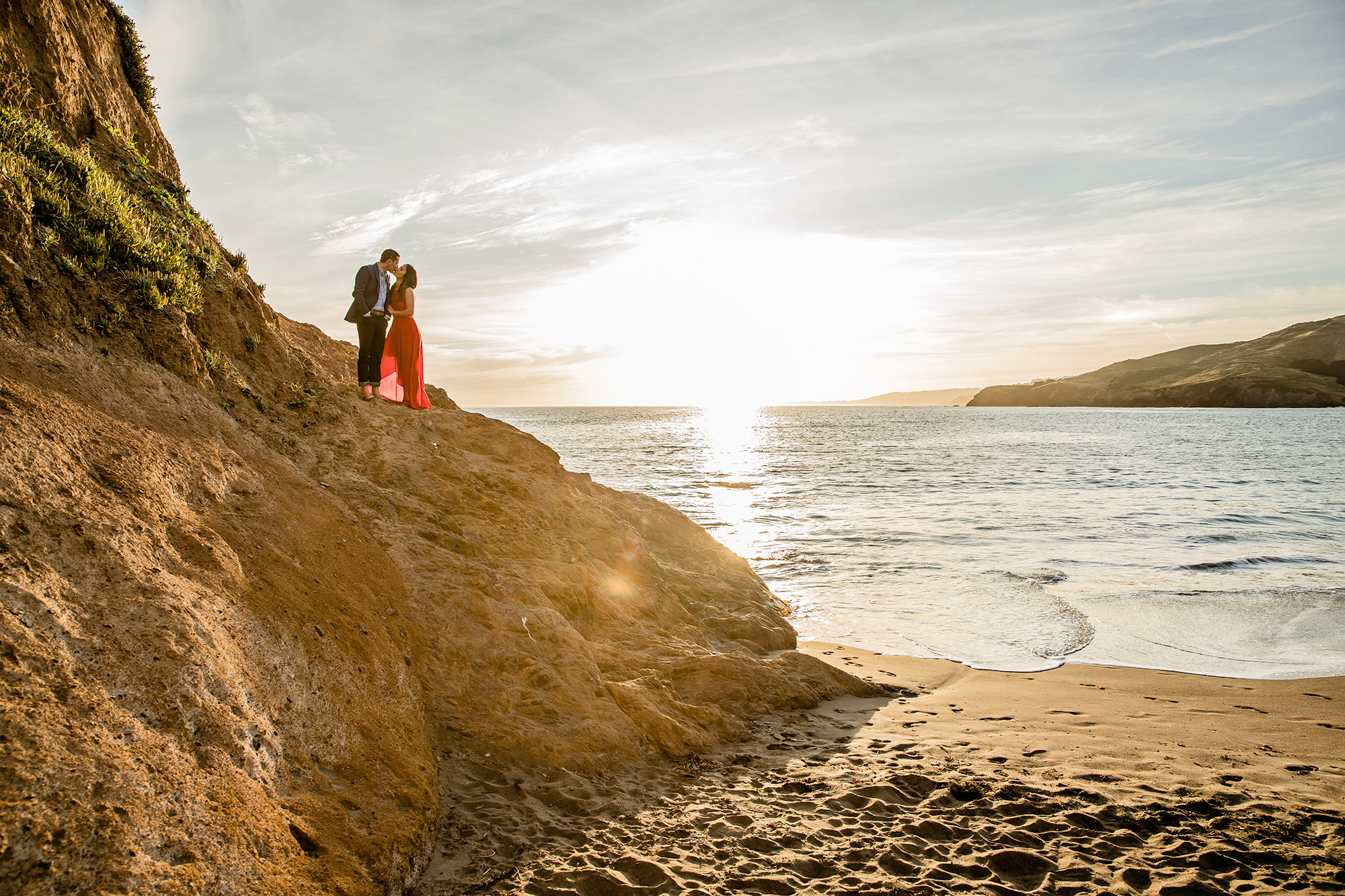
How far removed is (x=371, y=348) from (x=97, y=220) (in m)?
3.45

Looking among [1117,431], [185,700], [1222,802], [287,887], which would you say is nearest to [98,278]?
[185,700]

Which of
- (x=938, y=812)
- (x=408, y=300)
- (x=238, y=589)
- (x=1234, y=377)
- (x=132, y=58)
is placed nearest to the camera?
(x=238, y=589)

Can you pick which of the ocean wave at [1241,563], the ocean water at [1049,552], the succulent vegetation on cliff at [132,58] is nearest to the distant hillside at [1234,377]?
the ocean water at [1049,552]

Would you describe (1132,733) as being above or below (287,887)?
below

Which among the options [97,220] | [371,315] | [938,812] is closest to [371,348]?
[371,315]

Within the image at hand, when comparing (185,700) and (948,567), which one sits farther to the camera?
(948,567)

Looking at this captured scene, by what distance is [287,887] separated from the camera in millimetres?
2662

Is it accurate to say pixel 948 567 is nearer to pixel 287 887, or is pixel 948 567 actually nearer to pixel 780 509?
pixel 780 509

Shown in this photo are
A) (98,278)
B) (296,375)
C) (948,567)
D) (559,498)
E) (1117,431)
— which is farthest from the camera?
(1117,431)

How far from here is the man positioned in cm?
820

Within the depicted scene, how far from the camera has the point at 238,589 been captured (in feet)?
12.1

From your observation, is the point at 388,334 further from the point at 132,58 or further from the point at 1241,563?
the point at 1241,563

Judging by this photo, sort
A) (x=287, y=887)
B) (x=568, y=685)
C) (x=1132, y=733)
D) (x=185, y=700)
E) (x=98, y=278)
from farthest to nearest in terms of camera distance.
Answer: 1. (x=1132, y=733)
2. (x=568, y=685)
3. (x=98, y=278)
4. (x=185, y=700)
5. (x=287, y=887)

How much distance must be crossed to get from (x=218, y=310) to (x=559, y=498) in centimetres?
358
